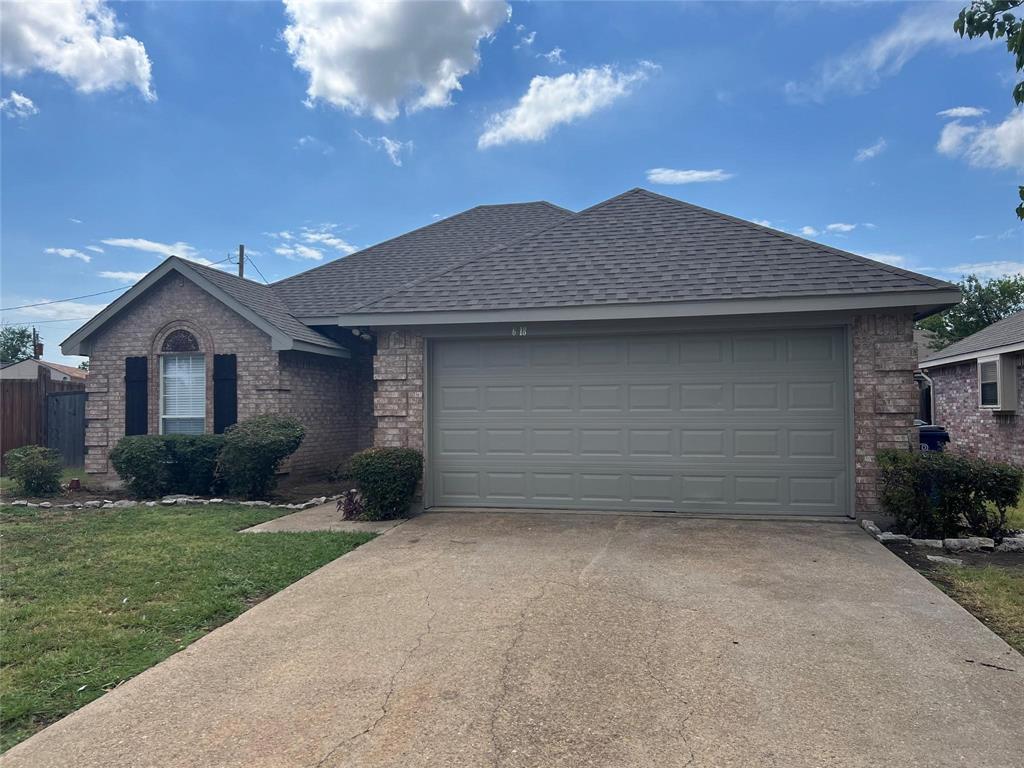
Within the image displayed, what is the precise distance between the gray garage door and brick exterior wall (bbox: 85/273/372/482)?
453cm

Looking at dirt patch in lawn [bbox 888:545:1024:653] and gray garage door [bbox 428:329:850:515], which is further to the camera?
gray garage door [bbox 428:329:850:515]

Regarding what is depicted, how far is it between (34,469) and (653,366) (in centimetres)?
1098

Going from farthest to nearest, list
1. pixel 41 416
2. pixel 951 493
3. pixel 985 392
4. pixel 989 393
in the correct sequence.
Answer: pixel 41 416
pixel 985 392
pixel 989 393
pixel 951 493

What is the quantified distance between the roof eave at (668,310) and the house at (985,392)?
7379 millimetres

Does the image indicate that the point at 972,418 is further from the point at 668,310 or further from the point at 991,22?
the point at 991,22

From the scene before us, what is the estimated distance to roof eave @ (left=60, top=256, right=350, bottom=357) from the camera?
39.1 feet

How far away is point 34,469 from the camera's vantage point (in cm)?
1109

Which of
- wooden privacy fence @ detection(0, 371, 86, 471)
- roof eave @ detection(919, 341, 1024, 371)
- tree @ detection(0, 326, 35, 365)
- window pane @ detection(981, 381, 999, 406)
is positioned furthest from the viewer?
tree @ detection(0, 326, 35, 365)

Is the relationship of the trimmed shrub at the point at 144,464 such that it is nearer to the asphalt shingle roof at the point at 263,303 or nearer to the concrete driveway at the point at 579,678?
the asphalt shingle roof at the point at 263,303

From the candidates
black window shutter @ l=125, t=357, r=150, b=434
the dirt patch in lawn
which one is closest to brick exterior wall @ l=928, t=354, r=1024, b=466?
the dirt patch in lawn

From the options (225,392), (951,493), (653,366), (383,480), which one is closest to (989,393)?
(951,493)

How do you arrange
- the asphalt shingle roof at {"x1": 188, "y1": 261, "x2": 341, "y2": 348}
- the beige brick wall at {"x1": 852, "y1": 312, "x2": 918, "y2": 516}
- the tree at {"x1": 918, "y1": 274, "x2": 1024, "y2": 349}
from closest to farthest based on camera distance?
the beige brick wall at {"x1": 852, "y1": 312, "x2": 918, "y2": 516}
the asphalt shingle roof at {"x1": 188, "y1": 261, "x2": 341, "y2": 348}
the tree at {"x1": 918, "y1": 274, "x2": 1024, "y2": 349}

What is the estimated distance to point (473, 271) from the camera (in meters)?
9.94

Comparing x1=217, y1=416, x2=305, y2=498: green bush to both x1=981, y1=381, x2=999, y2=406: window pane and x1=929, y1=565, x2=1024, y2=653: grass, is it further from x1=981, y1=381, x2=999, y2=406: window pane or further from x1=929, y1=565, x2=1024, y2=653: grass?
x1=981, y1=381, x2=999, y2=406: window pane
